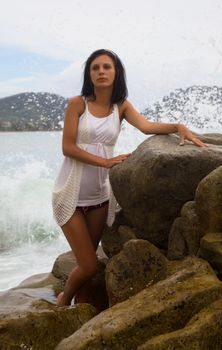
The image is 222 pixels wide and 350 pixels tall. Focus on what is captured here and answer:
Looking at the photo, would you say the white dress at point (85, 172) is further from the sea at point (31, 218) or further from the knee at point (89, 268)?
the sea at point (31, 218)

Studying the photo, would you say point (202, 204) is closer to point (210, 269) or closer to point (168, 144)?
point (210, 269)

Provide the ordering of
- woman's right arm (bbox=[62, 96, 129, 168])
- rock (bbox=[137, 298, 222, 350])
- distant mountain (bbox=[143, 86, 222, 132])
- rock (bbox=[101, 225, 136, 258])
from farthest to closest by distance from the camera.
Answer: distant mountain (bbox=[143, 86, 222, 132]) < rock (bbox=[101, 225, 136, 258]) < woman's right arm (bbox=[62, 96, 129, 168]) < rock (bbox=[137, 298, 222, 350])

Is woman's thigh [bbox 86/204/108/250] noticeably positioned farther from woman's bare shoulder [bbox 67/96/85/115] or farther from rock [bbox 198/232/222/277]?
rock [bbox 198/232/222/277]

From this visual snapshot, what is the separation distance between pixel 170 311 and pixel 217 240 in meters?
0.70

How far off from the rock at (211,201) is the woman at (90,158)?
0.69m

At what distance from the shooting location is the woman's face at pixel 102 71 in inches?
179

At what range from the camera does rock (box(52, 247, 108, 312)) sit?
16.2 feet

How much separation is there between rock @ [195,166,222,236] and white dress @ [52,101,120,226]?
1066 millimetres

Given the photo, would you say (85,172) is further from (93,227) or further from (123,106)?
(123,106)

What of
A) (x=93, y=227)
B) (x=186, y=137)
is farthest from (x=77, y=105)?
(x=93, y=227)

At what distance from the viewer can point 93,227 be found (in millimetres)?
A: 4652

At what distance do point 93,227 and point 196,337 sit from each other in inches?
75.1

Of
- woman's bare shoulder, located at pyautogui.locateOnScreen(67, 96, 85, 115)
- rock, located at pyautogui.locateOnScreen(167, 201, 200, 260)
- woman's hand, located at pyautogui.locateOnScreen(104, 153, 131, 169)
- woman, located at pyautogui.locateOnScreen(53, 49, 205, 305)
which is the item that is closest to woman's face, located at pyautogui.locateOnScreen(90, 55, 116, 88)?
woman, located at pyautogui.locateOnScreen(53, 49, 205, 305)

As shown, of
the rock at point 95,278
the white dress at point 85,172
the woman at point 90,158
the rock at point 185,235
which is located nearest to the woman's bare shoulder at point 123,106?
the woman at point 90,158
